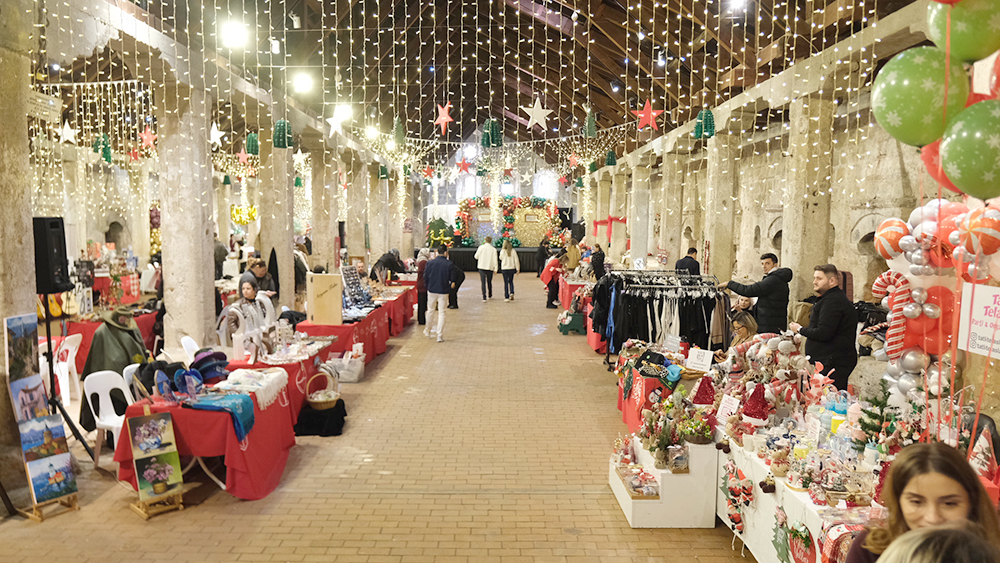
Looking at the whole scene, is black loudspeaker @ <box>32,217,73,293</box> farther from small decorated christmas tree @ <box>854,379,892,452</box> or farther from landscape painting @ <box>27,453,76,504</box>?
small decorated christmas tree @ <box>854,379,892,452</box>

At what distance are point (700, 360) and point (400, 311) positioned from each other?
6.07 meters

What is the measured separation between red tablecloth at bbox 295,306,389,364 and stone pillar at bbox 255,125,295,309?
204cm

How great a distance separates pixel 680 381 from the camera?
189 inches

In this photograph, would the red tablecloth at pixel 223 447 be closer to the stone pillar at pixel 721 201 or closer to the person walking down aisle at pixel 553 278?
the stone pillar at pixel 721 201

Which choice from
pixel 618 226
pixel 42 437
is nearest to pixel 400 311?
pixel 42 437

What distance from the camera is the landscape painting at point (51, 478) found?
146 inches

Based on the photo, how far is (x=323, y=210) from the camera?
12.8m

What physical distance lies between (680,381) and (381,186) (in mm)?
14885

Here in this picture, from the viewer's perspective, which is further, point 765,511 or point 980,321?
point 765,511

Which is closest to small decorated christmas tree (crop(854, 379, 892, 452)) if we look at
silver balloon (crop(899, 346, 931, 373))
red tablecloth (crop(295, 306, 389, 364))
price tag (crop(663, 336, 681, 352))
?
silver balloon (crop(899, 346, 931, 373))

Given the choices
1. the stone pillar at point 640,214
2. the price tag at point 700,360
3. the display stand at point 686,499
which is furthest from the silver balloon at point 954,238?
the stone pillar at point 640,214

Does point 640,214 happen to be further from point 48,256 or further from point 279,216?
point 48,256

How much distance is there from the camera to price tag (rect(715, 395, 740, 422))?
3746 millimetres

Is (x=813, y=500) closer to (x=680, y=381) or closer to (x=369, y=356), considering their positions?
(x=680, y=381)
